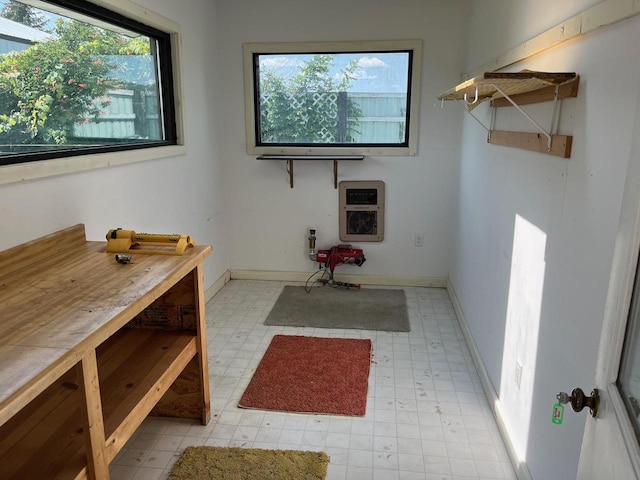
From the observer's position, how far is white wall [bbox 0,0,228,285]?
1891mm

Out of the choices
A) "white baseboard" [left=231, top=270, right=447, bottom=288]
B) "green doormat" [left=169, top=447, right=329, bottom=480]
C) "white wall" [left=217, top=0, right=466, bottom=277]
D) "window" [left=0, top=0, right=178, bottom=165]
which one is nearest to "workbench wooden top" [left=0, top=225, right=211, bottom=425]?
"window" [left=0, top=0, right=178, bottom=165]

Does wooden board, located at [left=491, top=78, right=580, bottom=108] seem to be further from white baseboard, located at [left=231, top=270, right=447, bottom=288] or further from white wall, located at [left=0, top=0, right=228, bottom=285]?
white baseboard, located at [left=231, top=270, right=447, bottom=288]

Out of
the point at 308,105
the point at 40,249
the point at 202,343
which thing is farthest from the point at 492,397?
the point at 308,105

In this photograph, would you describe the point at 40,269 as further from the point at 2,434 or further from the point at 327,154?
the point at 327,154

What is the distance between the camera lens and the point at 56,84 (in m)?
2.17

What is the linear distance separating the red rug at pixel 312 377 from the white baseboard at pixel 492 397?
62 centimetres

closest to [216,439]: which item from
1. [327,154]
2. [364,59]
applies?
[327,154]

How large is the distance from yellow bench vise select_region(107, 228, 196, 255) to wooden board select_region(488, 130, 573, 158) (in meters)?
1.43

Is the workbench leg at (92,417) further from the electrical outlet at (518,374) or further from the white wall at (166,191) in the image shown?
the electrical outlet at (518,374)

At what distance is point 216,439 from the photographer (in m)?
2.15

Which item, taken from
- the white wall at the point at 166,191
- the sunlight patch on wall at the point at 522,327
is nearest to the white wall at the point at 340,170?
the white wall at the point at 166,191

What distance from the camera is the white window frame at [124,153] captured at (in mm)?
1829

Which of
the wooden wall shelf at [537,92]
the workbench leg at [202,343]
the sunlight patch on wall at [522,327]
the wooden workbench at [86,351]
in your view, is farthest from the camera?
the workbench leg at [202,343]

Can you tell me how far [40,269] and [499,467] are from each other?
1.96 m
